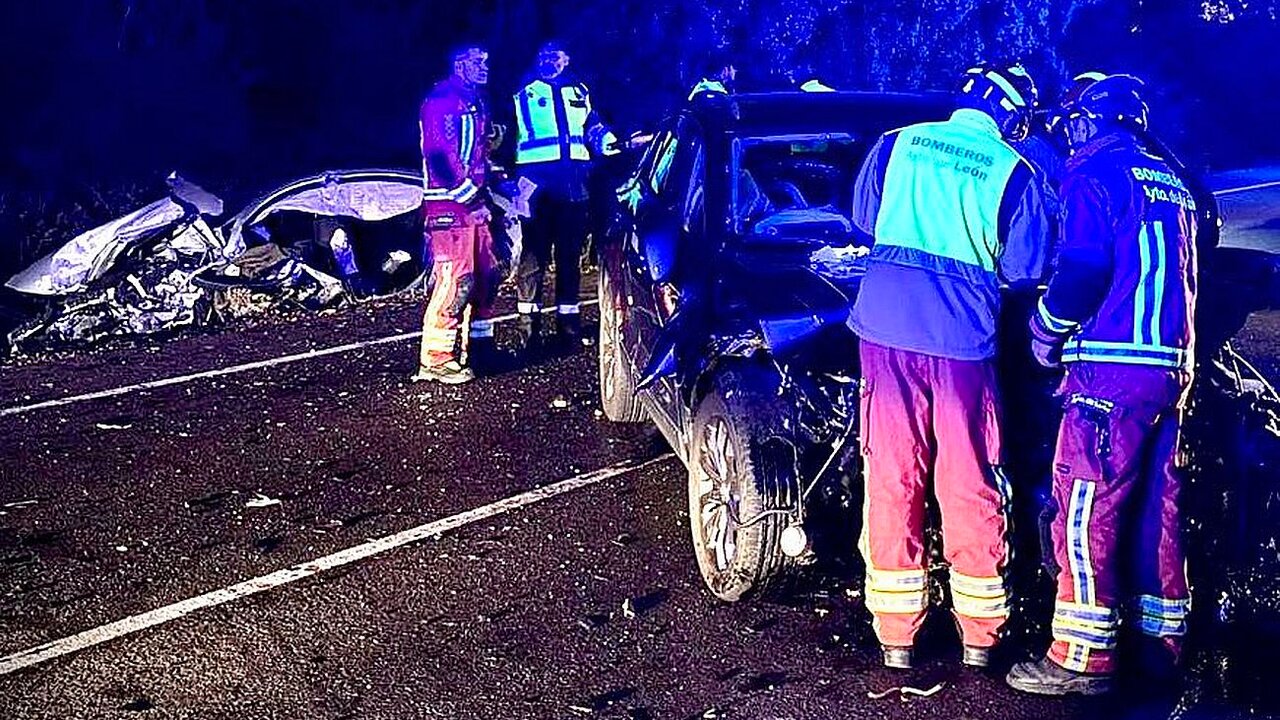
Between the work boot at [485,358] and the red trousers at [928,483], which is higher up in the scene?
the red trousers at [928,483]

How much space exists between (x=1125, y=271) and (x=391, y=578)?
3085mm

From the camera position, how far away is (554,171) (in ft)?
30.5

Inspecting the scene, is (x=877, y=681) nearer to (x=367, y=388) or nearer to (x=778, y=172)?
(x=778, y=172)

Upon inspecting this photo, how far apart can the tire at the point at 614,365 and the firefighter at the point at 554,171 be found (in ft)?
4.94

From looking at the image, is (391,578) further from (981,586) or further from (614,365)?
(981,586)

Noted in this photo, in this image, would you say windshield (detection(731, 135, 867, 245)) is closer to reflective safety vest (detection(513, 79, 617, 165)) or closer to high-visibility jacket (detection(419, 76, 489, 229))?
high-visibility jacket (detection(419, 76, 489, 229))

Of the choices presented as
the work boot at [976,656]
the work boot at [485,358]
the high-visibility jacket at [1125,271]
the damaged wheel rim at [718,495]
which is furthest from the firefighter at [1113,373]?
the work boot at [485,358]

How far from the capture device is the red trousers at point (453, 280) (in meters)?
8.59

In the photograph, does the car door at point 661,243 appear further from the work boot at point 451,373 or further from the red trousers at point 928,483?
the work boot at point 451,373

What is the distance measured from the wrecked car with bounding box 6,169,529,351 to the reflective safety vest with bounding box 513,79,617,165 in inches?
70.6

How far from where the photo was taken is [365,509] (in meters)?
6.56

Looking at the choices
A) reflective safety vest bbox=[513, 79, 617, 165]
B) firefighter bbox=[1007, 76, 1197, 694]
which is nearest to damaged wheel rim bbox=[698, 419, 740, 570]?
firefighter bbox=[1007, 76, 1197, 694]

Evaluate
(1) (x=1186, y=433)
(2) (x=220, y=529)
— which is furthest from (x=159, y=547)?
(1) (x=1186, y=433)

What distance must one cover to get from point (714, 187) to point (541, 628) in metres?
2.13
